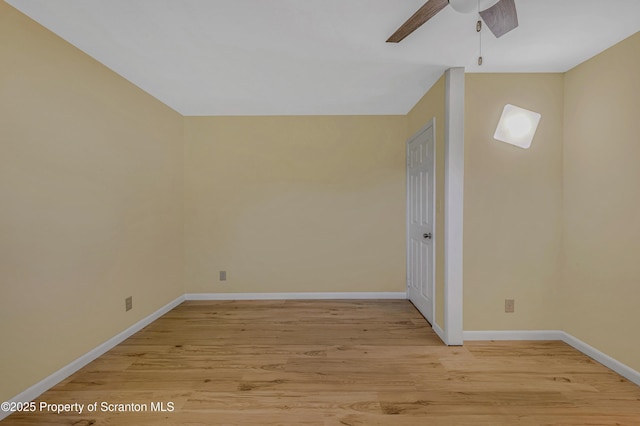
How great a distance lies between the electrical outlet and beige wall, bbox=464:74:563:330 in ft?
0.10

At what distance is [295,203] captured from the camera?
3.76m

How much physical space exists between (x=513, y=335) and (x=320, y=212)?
2.40 m

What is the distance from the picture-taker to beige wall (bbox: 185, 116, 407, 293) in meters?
3.73

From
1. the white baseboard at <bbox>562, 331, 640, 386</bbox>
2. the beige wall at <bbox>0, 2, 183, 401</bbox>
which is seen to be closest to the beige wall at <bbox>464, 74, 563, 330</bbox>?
the white baseboard at <bbox>562, 331, 640, 386</bbox>

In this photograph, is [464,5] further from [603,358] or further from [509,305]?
[603,358]

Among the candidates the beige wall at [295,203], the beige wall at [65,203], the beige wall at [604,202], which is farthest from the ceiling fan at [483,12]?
the beige wall at [65,203]

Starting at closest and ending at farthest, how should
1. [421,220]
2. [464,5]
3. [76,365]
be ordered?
[464,5], [76,365], [421,220]

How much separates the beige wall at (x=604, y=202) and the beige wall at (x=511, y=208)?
0.38ft

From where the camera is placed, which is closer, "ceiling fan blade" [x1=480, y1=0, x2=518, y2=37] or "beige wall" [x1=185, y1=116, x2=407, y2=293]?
"ceiling fan blade" [x1=480, y1=0, x2=518, y2=37]

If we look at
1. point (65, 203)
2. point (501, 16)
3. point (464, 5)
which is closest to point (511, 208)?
point (501, 16)

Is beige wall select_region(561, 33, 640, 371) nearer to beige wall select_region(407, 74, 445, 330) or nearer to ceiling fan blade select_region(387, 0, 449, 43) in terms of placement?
beige wall select_region(407, 74, 445, 330)

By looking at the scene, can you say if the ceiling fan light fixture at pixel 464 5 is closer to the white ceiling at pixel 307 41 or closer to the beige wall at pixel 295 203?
the white ceiling at pixel 307 41

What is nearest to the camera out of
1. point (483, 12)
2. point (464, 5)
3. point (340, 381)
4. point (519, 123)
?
point (464, 5)

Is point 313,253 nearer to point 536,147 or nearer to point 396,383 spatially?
point 396,383
